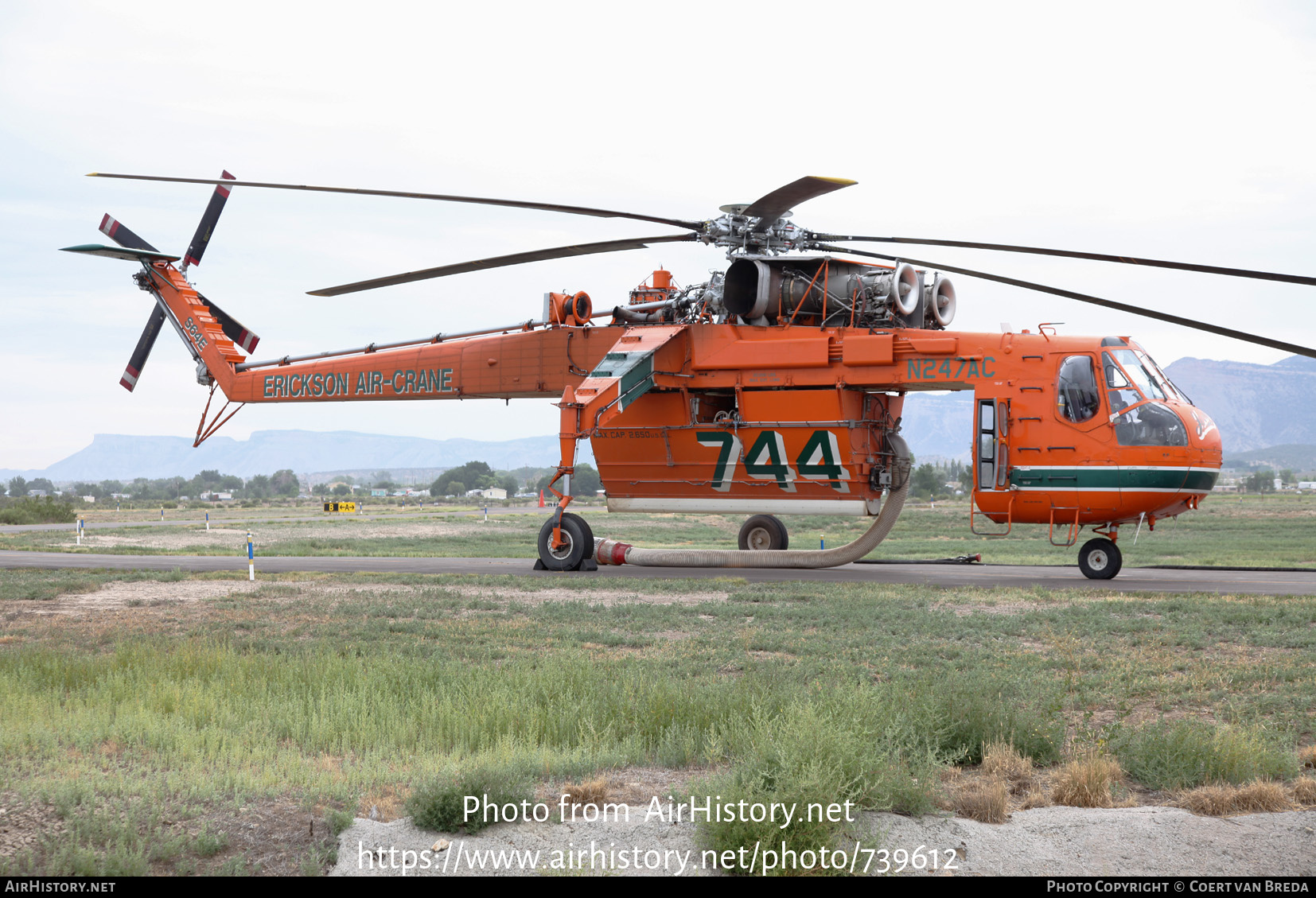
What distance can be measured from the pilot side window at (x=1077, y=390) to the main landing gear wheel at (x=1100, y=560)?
2.33 metres

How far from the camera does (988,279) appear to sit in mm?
16094

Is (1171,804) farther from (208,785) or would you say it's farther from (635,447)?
(635,447)

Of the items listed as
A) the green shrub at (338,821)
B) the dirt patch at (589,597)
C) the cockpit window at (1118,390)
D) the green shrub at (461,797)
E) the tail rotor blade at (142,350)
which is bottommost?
the dirt patch at (589,597)

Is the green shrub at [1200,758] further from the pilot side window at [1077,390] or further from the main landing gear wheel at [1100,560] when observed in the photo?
the main landing gear wheel at [1100,560]

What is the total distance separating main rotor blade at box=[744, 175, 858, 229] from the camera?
13.7 meters

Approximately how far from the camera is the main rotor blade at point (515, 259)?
55.1 ft

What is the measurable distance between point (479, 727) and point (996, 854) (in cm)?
382

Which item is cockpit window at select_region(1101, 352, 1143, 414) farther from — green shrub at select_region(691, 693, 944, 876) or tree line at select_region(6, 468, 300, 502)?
tree line at select_region(6, 468, 300, 502)

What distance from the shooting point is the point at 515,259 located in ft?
55.7

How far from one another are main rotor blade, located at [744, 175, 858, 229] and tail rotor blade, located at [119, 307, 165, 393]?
1713cm

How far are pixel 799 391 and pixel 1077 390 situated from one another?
15.3 ft

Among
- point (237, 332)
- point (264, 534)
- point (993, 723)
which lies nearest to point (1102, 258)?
point (993, 723)

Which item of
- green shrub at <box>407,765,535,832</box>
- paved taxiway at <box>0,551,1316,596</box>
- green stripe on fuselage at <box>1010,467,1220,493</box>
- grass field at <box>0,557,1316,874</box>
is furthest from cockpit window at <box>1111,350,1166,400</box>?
green shrub at <box>407,765,535,832</box>

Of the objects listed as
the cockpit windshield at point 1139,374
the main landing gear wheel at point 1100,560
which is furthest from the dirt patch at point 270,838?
the cockpit windshield at point 1139,374
